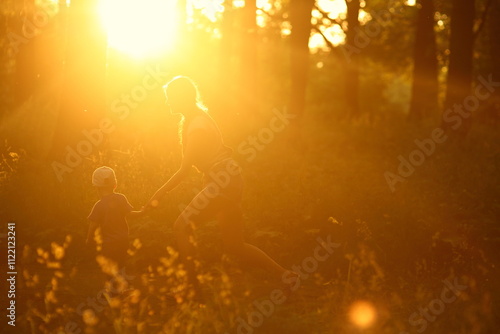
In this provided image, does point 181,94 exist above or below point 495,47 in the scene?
above

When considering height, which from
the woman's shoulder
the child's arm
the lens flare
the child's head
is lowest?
the lens flare

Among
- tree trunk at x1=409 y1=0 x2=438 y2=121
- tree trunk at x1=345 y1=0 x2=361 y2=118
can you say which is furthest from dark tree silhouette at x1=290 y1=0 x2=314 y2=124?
tree trunk at x1=345 y1=0 x2=361 y2=118

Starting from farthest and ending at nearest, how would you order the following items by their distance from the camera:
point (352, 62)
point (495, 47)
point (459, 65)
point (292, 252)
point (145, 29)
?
1. point (352, 62)
2. point (495, 47)
3. point (145, 29)
4. point (459, 65)
5. point (292, 252)

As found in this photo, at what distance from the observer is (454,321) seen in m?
6.55

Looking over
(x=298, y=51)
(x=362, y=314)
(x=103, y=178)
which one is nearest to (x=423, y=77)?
(x=298, y=51)

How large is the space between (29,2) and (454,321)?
1414 centimetres

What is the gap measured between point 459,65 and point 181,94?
13.7 m

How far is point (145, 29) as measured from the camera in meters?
22.5

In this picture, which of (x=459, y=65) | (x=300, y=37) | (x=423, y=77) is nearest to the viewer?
(x=300, y=37)

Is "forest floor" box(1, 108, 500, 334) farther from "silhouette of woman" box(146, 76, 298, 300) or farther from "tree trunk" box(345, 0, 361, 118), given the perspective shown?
"tree trunk" box(345, 0, 361, 118)

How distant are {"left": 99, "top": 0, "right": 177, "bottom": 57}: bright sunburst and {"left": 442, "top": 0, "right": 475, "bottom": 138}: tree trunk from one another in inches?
330

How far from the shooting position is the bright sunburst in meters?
19.9

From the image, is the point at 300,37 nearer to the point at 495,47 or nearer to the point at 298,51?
the point at 298,51

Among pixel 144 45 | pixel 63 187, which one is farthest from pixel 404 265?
pixel 144 45
